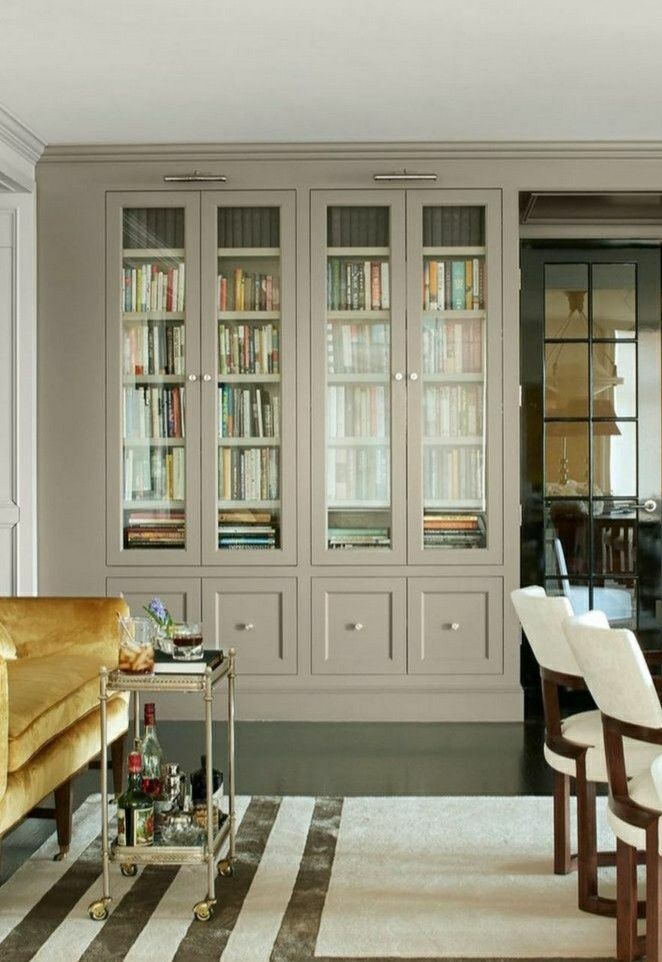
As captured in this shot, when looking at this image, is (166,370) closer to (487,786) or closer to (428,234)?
(428,234)

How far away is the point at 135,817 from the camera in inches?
130

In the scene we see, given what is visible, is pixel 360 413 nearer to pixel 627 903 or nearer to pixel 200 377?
pixel 200 377

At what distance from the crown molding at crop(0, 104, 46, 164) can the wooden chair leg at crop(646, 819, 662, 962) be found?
4138 mm

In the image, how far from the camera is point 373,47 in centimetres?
448

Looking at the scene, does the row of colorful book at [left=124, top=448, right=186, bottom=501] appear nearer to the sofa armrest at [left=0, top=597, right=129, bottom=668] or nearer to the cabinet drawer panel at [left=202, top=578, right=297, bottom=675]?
the cabinet drawer panel at [left=202, top=578, right=297, bottom=675]

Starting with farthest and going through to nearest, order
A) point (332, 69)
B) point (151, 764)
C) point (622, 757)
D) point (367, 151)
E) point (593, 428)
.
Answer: point (593, 428) → point (367, 151) → point (332, 69) → point (151, 764) → point (622, 757)

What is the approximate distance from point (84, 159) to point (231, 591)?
7.48ft

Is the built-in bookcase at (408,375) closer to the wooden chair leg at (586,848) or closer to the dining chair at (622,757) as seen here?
the wooden chair leg at (586,848)

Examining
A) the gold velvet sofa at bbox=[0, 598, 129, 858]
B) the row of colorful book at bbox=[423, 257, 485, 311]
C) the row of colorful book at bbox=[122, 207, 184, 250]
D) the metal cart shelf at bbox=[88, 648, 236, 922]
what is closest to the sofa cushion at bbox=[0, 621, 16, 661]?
the gold velvet sofa at bbox=[0, 598, 129, 858]

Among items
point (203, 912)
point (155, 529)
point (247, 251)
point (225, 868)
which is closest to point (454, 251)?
point (247, 251)

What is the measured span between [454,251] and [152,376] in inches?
64.3

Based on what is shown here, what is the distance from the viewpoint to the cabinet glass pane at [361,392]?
19.3 feet

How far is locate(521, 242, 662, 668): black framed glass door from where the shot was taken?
647cm

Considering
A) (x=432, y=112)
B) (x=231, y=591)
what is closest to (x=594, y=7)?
(x=432, y=112)
